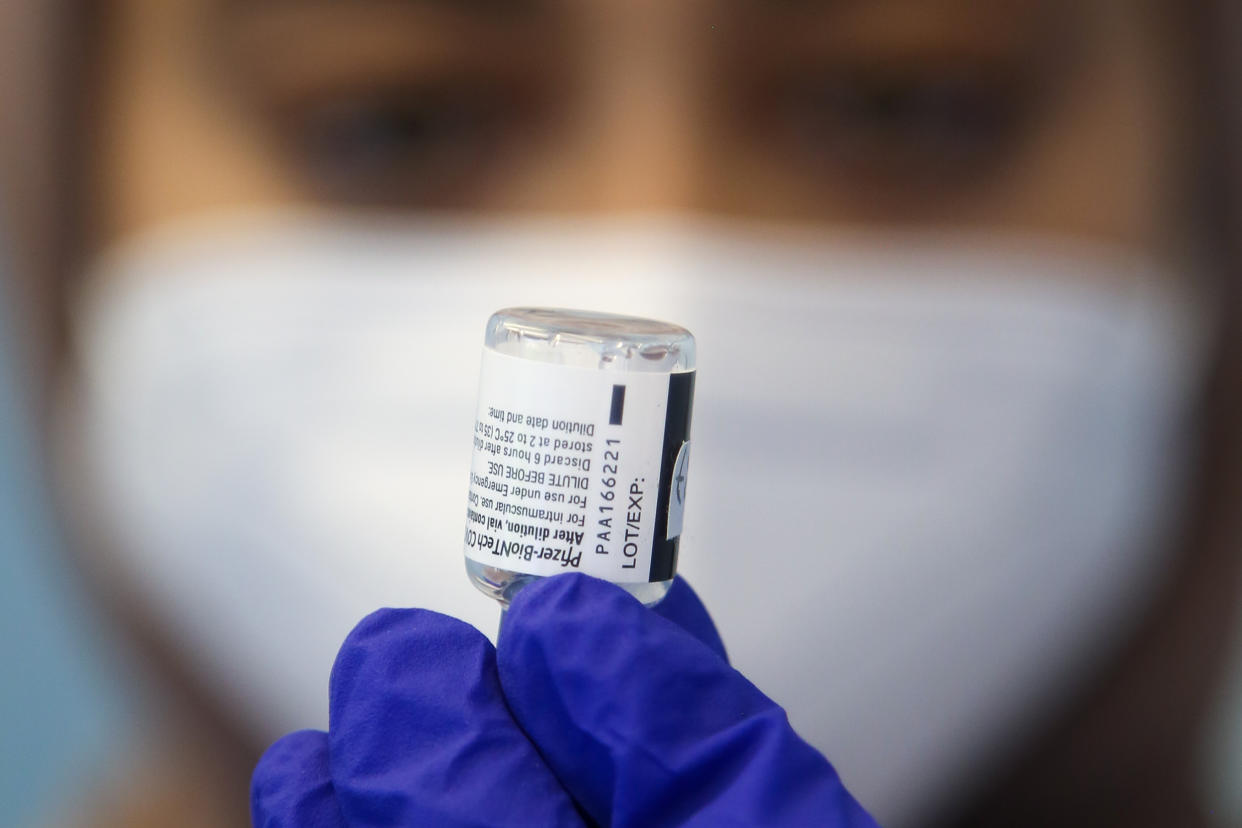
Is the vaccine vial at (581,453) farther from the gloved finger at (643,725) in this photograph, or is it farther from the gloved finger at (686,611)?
the gloved finger at (686,611)

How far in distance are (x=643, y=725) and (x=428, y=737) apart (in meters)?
0.15

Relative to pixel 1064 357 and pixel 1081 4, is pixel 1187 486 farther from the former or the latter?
pixel 1081 4

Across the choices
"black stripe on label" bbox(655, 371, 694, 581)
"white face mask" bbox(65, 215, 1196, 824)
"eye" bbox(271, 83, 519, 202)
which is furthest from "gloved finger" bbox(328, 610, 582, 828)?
Answer: "eye" bbox(271, 83, 519, 202)

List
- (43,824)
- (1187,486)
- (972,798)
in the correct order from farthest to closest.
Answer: (43,824) < (972,798) < (1187,486)

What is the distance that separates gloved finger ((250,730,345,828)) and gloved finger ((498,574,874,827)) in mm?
178

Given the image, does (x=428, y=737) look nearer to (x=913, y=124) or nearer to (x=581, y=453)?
(x=581, y=453)

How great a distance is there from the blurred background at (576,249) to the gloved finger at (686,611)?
48 cm

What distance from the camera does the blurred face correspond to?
1573 mm

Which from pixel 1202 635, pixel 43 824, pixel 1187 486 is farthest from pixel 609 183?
pixel 43 824

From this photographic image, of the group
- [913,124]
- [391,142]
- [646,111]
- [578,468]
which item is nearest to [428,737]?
[578,468]

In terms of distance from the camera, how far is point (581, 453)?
28.8 inches

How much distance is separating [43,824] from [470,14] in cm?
169

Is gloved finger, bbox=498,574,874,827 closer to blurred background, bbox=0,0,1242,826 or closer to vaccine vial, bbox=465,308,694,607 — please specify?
vaccine vial, bbox=465,308,694,607

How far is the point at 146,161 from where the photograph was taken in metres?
1.74
